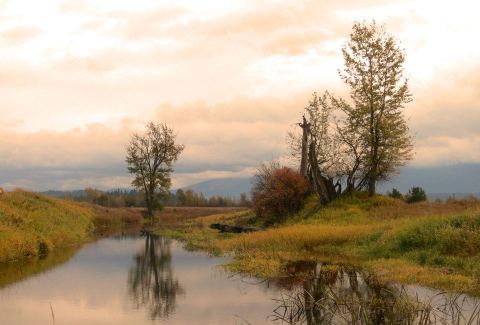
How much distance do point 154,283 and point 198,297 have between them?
5.35 meters

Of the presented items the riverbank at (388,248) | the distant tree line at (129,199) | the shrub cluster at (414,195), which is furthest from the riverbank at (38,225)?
the distant tree line at (129,199)

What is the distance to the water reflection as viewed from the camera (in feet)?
39.4

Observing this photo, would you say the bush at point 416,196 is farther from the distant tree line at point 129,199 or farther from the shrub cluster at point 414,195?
the distant tree line at point 129,199

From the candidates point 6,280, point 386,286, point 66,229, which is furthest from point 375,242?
point 66,229

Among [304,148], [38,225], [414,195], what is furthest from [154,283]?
[414,195]

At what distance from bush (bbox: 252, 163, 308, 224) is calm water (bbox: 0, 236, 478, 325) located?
843 inches

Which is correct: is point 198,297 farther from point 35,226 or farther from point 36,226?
point 36,226

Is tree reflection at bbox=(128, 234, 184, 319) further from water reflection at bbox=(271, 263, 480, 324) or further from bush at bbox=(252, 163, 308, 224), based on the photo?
bush at bbox=(252, 163, 308, 224)

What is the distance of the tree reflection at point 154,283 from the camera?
19597mm

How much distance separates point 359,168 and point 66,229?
96.2ft

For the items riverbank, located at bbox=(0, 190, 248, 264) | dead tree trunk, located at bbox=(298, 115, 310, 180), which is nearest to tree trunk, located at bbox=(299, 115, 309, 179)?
dead tree trunk, located at bbox=(298, 115, 310, 180)

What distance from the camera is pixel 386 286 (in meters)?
19.9

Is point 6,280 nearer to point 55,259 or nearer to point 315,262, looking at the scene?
point 55,259

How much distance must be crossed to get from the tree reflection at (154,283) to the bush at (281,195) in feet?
51.8
